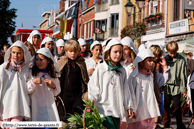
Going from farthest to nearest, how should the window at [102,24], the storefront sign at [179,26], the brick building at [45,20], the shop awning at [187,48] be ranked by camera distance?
the brick building at [45,20], the window at [102,24], the storefront sign at [179,26], the shop awning at [187,48]

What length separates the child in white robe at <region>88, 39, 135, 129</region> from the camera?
17.8 ft

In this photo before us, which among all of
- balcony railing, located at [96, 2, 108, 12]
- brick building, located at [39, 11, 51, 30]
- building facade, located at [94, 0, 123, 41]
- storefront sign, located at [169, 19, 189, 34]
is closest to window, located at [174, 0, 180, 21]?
storefront sign, located at [169, 19, 189, 34]

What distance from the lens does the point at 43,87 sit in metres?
5.61

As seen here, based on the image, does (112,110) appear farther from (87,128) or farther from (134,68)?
(134,68)

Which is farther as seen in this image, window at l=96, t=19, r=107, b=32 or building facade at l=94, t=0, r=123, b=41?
window at l=96, t=19, r=107, b=32

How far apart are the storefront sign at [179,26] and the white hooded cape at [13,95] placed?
18.7 metres

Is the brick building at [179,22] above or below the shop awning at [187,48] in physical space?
above

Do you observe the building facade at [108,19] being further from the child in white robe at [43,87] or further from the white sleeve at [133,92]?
the child in white robe at [43,87]

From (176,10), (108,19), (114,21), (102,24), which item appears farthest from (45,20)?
(176,10)

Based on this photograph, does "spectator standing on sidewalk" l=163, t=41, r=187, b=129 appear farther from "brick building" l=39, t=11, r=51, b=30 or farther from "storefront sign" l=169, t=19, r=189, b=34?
"brick building" l=39, t=11, r=51, b=30

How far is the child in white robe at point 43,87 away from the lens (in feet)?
18.0

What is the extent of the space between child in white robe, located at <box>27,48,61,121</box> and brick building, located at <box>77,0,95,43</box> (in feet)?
138

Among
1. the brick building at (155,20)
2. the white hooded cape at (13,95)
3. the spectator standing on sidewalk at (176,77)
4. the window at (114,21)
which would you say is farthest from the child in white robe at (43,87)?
the window at (114,21)

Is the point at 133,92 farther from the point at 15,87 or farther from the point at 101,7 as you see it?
the point at 101,7
